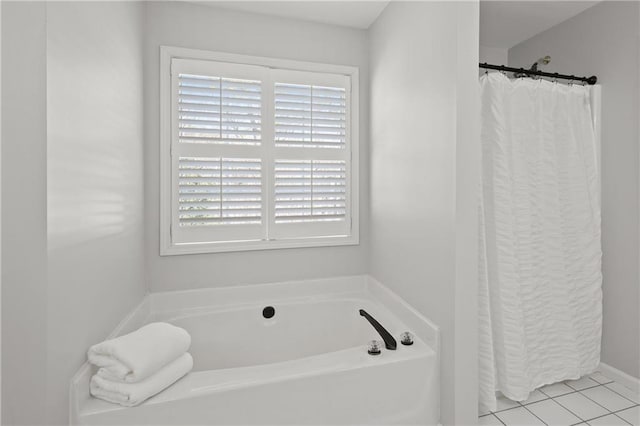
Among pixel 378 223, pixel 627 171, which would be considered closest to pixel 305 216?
pixel 378 223

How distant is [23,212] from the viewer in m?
1.00

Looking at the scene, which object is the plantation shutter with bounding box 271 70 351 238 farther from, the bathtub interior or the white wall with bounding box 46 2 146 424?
the white wall with bounding box 46 2 146 424

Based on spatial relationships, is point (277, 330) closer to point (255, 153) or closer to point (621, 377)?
point (255, 153)

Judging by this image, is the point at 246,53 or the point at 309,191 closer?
the point at 246,53

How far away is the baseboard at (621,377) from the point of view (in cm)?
206

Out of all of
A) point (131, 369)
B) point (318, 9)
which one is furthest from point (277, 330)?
point (318, 9)

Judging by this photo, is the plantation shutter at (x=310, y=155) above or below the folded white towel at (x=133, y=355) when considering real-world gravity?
above

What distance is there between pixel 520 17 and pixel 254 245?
2530mm

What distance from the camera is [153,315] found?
2.13 m

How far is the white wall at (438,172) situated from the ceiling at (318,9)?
8.0 inches

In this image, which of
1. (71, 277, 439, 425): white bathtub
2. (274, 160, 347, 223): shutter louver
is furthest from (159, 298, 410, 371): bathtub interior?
(274, 160, 347, 223): shutter louver

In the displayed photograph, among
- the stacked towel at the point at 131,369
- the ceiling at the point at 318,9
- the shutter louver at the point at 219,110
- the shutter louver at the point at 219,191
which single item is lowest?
the stacked towel at the point at 131,369

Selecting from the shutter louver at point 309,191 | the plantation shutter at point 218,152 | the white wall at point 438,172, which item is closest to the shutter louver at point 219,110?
the plantation shutter at point 218,152

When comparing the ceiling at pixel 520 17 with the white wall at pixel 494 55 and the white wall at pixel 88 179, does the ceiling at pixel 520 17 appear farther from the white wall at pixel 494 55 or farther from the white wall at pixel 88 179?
the white wall at pixel 88 179
